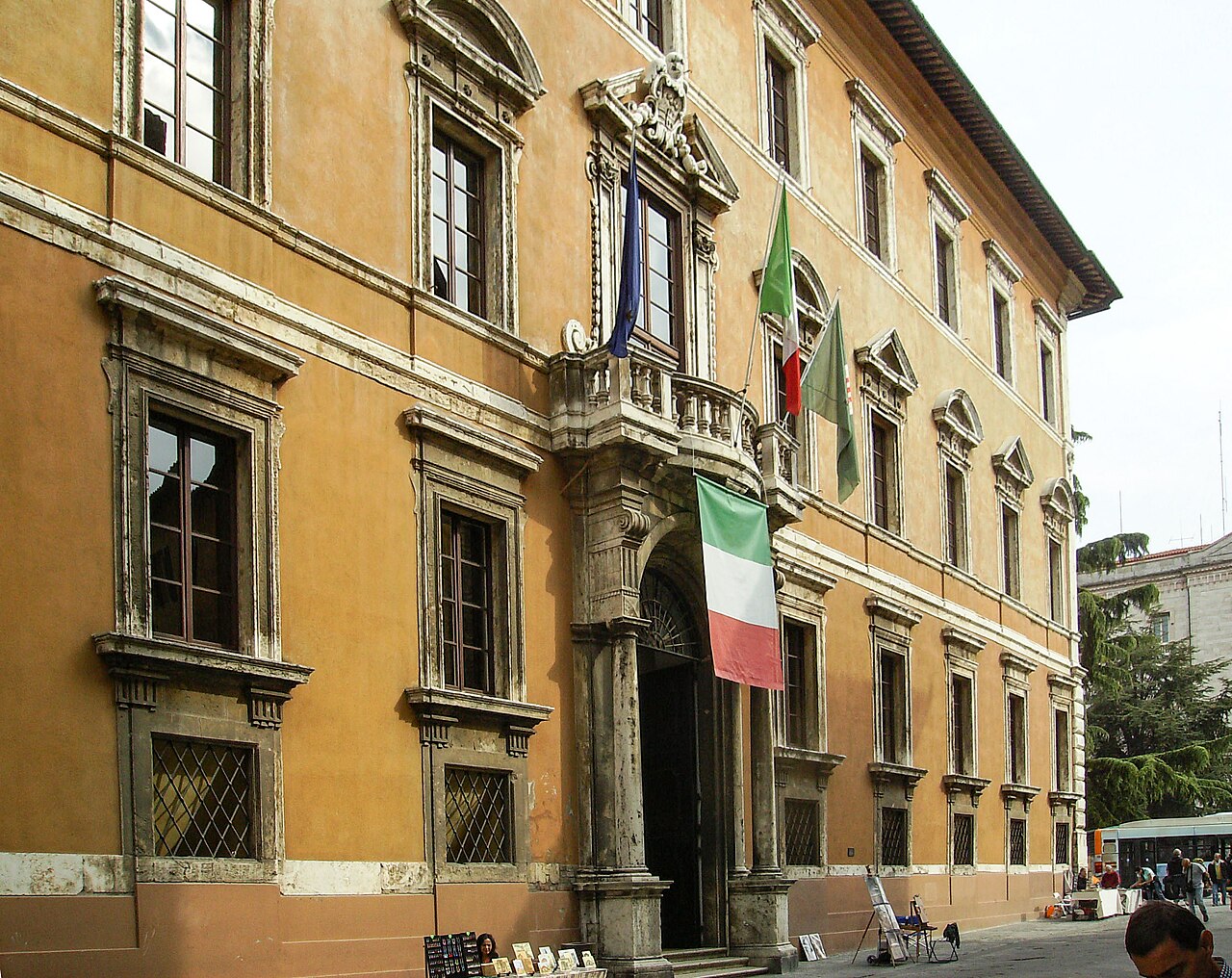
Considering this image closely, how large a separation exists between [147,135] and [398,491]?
3.51 metres

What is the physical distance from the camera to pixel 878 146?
81.9ft

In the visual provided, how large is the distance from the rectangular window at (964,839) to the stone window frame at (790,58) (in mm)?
10318

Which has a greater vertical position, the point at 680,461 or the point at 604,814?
the point at 680,461

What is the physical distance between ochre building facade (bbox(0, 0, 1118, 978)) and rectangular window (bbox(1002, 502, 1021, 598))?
6.20 meters

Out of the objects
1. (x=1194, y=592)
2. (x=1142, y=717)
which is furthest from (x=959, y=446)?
(x=1194, y=592)

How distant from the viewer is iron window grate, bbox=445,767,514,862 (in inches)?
536

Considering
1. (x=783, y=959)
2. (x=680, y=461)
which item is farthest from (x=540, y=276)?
(x=783, y=959)

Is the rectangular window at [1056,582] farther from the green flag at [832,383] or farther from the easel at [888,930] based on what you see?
the green flag at [832,383]

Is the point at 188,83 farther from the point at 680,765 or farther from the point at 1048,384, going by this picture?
the point at 1048,384

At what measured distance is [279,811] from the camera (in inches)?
460

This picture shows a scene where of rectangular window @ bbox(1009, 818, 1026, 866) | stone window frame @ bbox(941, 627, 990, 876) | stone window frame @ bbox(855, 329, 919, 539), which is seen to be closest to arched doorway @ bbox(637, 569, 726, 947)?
stone window frame @ bbox(855, 329, 919, 539)

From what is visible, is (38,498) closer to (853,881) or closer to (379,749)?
(379,749)

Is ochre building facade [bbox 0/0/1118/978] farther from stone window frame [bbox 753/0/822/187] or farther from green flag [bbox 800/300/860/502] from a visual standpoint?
green flag [bbox 800/300/860/502]

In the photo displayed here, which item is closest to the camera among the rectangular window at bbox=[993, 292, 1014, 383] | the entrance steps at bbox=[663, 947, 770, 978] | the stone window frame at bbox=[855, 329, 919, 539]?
the entrance steps at bbox=[663, 947, 770, 978]
